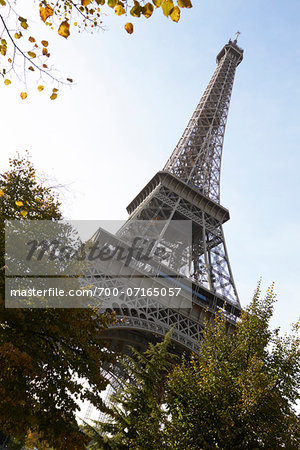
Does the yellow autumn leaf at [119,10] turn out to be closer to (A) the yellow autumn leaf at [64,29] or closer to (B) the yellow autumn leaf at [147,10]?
(B) the yellow autumn leaf at [147,10]

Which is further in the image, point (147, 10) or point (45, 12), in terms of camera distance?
point (45, 12)

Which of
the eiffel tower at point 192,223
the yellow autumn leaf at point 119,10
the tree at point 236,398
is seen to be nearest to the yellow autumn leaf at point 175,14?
the yellow autumn leaf at point 119,10

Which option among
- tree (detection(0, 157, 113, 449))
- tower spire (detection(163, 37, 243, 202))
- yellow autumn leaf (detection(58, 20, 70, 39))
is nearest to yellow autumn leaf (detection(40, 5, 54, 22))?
yellow autumn leaf (detection(58, 20, 70, 39))

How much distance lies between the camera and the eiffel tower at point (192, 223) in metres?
25.9

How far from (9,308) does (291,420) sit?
333 inches

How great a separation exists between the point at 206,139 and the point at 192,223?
1598 centimetres

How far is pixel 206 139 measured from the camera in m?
47.8

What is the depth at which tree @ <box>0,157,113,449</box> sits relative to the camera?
303 inches

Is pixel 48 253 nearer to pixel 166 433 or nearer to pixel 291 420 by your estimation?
Answer: pixel 166 433

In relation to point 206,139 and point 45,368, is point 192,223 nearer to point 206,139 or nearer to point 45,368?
point 206,139

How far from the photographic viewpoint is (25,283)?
31.5 ft

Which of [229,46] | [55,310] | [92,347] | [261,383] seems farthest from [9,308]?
[229,46]

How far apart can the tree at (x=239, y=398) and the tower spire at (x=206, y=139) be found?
31.0 metres

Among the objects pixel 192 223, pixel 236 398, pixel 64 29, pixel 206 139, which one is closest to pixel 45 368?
pixel 236 398
